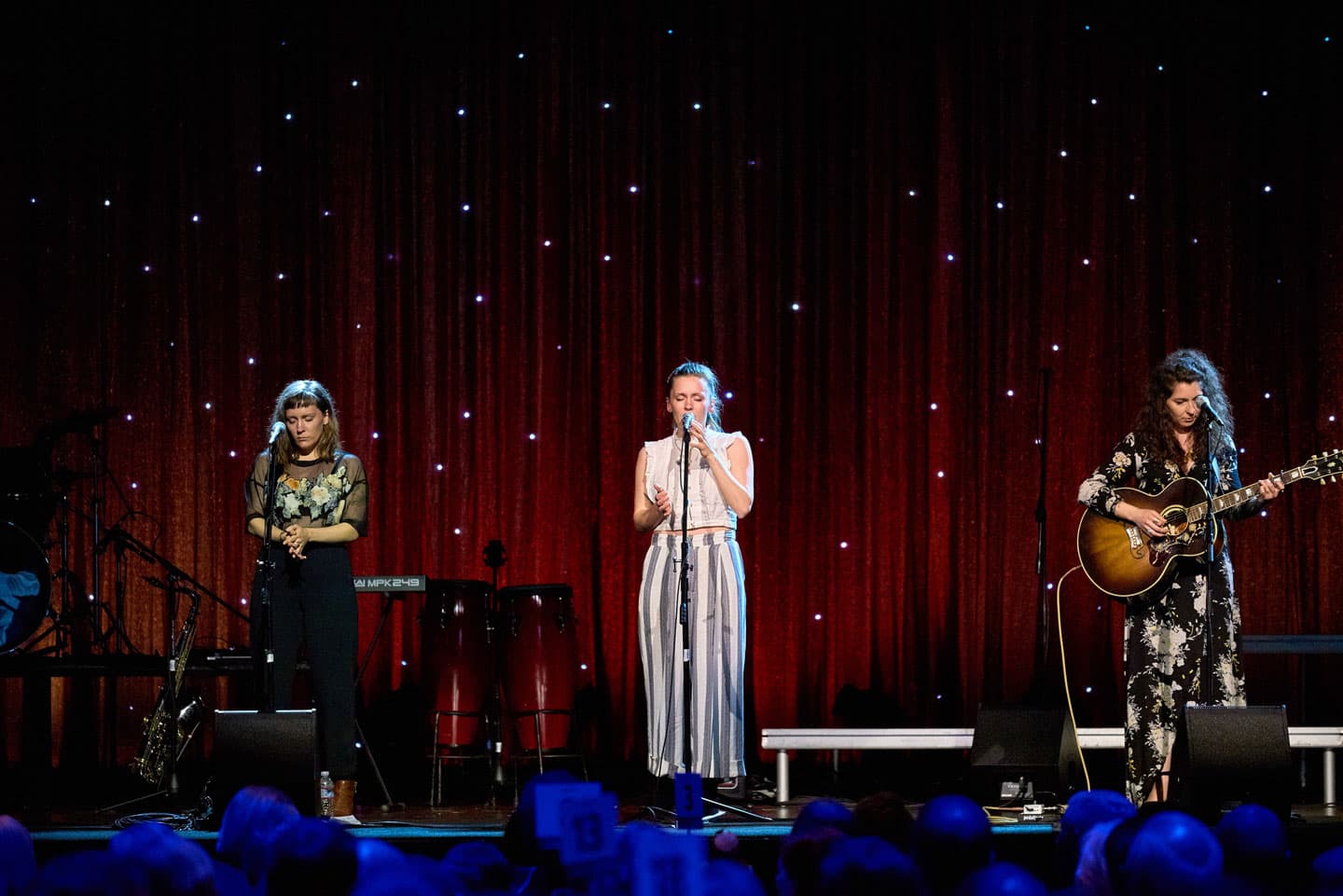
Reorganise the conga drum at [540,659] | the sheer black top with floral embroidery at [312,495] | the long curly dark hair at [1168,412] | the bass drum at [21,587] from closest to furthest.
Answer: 1. the long curly dark hair at [1168,412]
2. the sheer black top with floral embroidery at [312,495]
3. the bass drum at [21,587]
4. the conga drum at [540,659]

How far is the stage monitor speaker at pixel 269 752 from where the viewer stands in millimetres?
4484

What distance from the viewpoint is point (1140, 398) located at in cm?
759

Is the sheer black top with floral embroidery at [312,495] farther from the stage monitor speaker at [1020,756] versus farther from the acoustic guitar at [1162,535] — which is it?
the acoustic guitar at [1162,535]

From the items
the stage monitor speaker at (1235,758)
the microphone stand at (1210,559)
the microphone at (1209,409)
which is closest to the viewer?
the stage monitor speaker at (1235,758)

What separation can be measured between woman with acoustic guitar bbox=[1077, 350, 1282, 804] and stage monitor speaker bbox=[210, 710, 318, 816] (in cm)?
281

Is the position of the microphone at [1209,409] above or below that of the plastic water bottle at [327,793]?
above

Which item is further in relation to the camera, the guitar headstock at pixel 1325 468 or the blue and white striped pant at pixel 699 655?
the blue and white striped pant at pixel 699 655

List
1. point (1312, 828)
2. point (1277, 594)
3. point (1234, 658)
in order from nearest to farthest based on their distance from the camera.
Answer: point (1312, 828)
point (1234, 658)
point (1277, 594)

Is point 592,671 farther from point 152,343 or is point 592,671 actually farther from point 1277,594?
point 1277,594

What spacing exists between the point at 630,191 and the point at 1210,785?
15.1ft

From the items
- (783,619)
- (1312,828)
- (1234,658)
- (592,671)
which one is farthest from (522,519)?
(1312,828)

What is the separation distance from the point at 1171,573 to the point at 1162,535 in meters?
0.14

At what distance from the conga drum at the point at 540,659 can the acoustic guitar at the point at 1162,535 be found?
2.35m

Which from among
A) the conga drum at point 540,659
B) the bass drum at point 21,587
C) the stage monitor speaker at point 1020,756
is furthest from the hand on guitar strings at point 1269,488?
the bass drum at point 21,587
